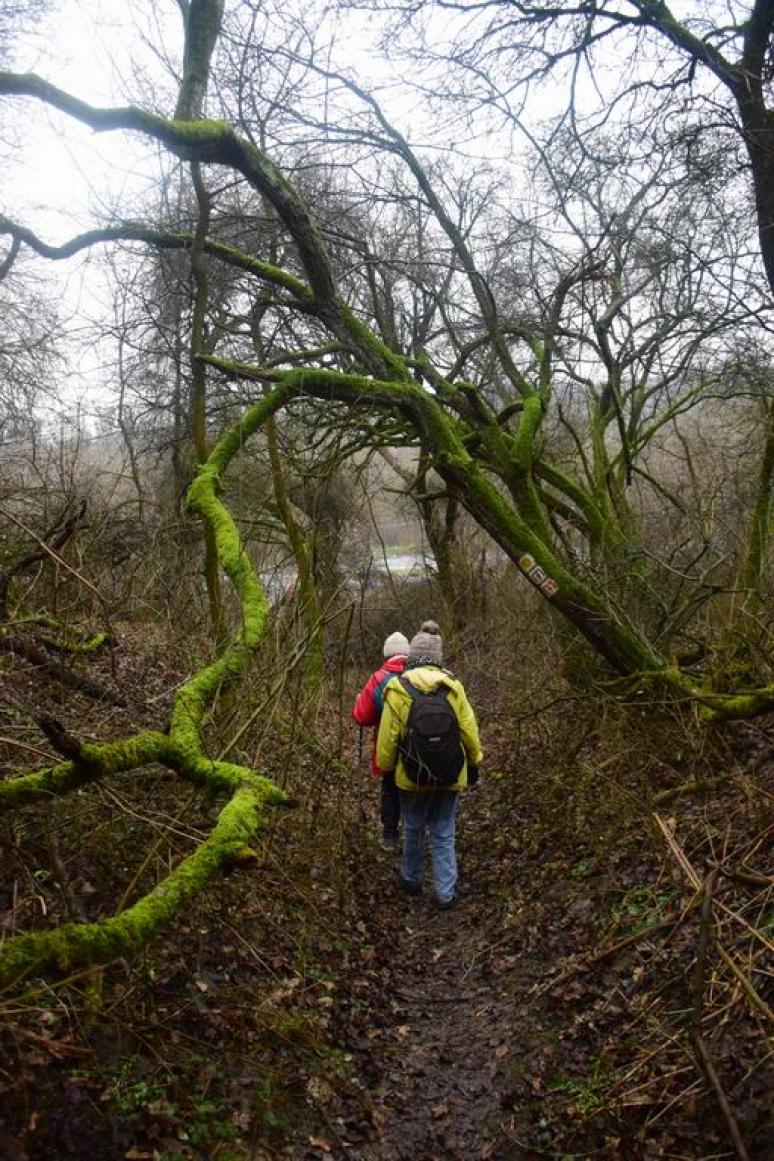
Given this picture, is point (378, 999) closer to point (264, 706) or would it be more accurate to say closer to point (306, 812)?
point (306, 812)

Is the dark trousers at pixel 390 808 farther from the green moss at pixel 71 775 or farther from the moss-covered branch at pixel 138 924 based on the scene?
the green moss at pixel 71 775

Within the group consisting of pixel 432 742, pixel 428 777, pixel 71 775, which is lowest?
pixel 428 777

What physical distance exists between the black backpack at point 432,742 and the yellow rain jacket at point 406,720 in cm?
5

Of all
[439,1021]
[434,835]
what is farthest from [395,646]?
[439,1021]

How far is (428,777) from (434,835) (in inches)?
20.9

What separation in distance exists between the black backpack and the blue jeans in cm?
21

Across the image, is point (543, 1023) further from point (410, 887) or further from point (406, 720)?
point (406, 720)

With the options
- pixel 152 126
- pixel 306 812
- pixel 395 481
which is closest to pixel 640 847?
pixel 306 812

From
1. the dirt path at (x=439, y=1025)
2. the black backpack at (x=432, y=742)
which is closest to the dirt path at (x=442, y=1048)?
the dirt path at (x=439, y=1025)

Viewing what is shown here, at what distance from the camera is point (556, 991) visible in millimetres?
4531

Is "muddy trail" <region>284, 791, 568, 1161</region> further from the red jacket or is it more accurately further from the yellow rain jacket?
the red jacket

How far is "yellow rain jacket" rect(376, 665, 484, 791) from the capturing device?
20.7 feet

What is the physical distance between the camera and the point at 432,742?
6109 millimetres

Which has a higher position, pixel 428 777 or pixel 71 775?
pixel 71 775
